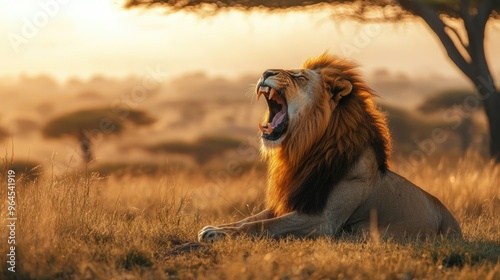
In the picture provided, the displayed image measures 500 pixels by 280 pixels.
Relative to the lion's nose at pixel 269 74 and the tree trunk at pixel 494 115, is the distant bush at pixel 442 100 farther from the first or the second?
the lion's nose at pixel 269 74

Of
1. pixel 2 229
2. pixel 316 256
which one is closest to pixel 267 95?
pixel 316 256

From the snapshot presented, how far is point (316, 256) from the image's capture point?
17.6ft

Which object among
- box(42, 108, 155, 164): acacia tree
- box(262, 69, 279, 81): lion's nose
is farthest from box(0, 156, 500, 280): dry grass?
box(42, 108, 155, 164): acacia tree

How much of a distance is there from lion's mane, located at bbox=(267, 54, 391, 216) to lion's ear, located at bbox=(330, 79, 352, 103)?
0.03 meters

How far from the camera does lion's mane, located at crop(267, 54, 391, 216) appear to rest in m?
6.23

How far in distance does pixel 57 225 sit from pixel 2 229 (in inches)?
14.7

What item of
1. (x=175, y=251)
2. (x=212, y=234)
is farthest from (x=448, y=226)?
(x=175, y=251)

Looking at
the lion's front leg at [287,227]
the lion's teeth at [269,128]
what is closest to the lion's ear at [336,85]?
the lion's teeth at [269,128]

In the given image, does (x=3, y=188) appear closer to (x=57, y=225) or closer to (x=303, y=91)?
(x=57, y=225)

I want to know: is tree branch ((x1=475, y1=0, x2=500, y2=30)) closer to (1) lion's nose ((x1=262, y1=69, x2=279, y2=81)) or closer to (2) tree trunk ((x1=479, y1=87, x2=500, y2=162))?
(2) tree trunk ((x1=479, y1=87, x2=500, y2=162))

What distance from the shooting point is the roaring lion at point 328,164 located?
6.20m

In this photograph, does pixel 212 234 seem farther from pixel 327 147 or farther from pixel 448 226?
pixel 448 226

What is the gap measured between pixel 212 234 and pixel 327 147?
948mm

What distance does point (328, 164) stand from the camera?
623 cm
